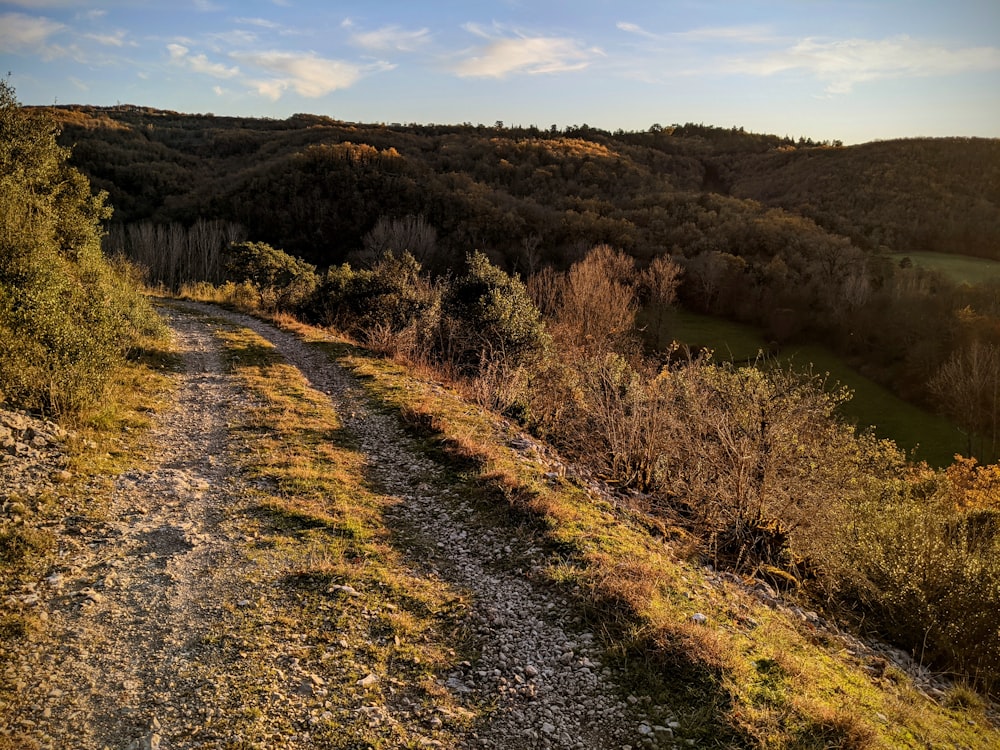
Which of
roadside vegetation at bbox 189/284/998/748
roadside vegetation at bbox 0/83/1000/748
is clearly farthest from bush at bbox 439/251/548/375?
roadside vegetation at bbox 189/284/998/748

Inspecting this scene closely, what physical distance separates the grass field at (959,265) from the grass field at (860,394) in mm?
15050

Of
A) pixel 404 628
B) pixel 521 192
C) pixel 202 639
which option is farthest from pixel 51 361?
pixel 521 192

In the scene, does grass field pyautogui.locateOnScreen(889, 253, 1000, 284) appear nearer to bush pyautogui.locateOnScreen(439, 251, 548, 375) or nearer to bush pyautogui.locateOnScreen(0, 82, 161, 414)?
bush pyautogui.locateOnScreen(439, 251, 548, 375)

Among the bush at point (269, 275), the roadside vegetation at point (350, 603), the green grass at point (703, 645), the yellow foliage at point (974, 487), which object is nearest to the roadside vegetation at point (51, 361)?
the roadside vegetation at point (350, 603)

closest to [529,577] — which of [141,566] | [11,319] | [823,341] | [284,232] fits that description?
[141,566]

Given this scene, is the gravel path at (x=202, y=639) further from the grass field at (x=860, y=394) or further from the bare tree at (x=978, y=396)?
the bare tree at (x=978, y=396)

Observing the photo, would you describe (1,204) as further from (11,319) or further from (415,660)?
(415,660)

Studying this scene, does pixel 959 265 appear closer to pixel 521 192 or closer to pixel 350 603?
pixel 521 192

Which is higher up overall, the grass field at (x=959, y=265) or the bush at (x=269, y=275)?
the grass field at (x=959, y=265)

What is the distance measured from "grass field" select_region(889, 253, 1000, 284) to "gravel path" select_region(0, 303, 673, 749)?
58.1 meters

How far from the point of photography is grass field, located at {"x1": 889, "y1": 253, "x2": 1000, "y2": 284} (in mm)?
52031

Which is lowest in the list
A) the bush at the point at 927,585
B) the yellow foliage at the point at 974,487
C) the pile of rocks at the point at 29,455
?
the yellow foliage at the point at 974,487

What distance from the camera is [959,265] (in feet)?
189

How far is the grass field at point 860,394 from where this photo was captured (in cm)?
3456
